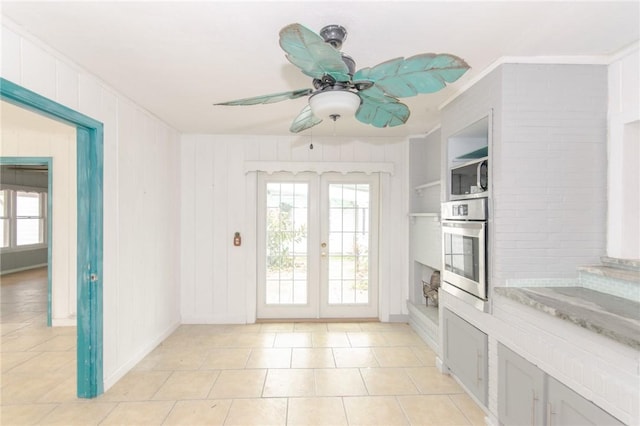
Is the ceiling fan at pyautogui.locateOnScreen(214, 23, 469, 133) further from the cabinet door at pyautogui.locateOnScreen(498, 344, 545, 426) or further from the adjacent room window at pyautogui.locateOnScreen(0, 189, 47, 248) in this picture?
the adjacent room window at pyautogui.locateOnScreen(0, 189, 47, 248)

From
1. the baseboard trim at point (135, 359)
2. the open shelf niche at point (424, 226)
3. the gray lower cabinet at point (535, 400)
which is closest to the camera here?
the gray lower cabinet at point (535, 400)

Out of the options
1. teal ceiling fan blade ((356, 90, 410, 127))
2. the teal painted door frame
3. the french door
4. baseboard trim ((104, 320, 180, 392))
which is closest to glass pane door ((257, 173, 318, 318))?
the french door

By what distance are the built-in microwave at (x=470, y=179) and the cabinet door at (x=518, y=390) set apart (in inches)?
43.0

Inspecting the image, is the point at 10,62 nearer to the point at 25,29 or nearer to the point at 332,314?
the point at 25,29

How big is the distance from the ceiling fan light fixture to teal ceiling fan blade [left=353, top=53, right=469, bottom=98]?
77 mm

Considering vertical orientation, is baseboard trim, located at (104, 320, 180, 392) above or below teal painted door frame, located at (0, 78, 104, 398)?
below

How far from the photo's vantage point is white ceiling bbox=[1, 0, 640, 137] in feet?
5.34

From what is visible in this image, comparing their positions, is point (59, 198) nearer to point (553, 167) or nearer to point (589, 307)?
point (553, 167)

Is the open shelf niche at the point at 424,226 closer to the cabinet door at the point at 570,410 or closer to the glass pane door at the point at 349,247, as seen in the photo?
the glass pane door at the point at 349,247

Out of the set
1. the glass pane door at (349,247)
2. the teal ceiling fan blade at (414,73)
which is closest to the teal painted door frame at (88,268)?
the teal ceiling fan blade at (414,73)

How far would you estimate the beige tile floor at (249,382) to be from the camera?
7.56ft

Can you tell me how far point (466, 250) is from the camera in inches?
96.7

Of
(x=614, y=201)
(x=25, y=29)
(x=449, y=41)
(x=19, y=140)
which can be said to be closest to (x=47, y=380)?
(x=25, y=29)

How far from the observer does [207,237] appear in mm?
4234
